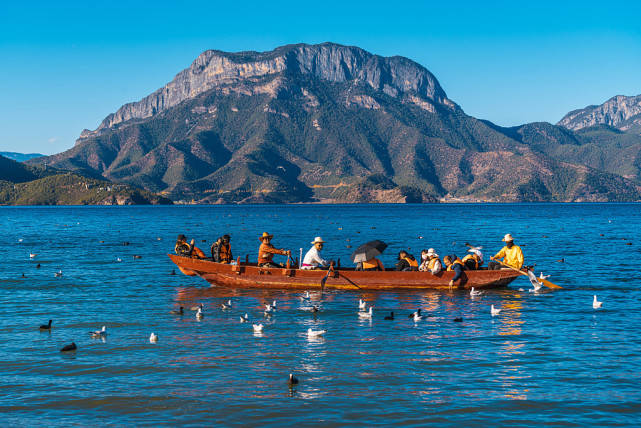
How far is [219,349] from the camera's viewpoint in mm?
18453

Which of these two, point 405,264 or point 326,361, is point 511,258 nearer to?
point 405,264

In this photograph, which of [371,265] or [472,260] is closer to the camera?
[371,265]

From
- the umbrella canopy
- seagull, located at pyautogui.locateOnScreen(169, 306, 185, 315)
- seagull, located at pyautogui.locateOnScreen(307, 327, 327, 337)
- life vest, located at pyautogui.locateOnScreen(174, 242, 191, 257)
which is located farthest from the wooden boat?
seagull, located at pyautogui.locateOnScreen(307, 327, 327, 337)

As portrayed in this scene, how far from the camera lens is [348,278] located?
3055cm

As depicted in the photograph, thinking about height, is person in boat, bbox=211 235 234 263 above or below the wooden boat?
above

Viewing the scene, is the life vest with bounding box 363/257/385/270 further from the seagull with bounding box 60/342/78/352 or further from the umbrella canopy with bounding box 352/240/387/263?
the seagull with bounding box 60/342/78/352

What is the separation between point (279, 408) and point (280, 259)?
42.8 meters

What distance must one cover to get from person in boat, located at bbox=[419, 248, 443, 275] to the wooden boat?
291 mm

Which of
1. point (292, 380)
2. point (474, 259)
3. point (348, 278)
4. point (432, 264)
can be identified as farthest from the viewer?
point (474, 259)

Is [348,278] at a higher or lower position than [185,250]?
lower

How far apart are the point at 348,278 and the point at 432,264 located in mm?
4284

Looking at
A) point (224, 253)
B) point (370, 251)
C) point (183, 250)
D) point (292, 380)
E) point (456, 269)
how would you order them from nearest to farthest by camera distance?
point (292, 380) → point (456, 269) → point (370, 251) → point (224, 253) → point (183, 250)

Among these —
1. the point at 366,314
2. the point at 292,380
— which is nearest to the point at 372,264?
the point at 366,314

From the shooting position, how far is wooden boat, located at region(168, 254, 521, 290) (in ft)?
98.8
